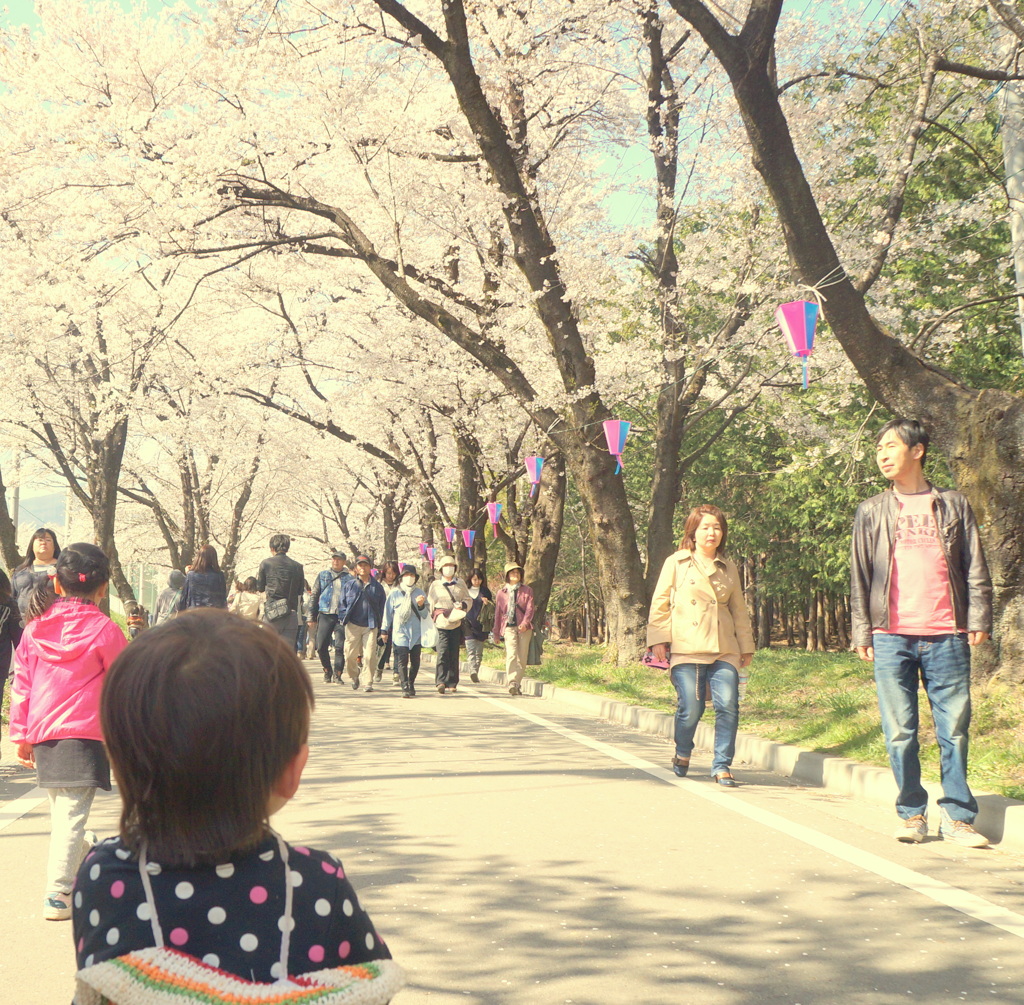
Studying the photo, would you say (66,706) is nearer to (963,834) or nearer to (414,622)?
(963,834)

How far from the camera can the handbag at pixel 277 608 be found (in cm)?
1510

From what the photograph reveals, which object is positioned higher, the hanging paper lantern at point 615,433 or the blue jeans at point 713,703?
the hanging paper lantern at point 615,433

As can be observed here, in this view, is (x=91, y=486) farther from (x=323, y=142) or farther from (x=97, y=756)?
(x=97, y=756)

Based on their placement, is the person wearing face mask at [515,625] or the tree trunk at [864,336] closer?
the tree trunk at [864,336]

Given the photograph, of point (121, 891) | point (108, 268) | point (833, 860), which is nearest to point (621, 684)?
point (833, 860)

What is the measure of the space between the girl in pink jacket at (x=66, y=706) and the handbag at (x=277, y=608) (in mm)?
10459

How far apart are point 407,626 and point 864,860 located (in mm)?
10379

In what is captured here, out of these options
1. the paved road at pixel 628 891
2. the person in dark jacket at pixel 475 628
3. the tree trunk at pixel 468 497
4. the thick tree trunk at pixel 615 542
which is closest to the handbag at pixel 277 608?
the person in dark jacket at pixel 475 628

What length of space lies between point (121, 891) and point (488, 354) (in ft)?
46.1

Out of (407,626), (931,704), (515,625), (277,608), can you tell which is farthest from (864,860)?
(277,608)

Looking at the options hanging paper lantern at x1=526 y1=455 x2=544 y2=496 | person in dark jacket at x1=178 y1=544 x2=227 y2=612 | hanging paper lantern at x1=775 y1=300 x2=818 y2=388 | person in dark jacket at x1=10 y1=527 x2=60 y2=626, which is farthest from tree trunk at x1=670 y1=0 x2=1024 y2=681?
hanging paper lantern at x1=526 y1=455 x2=544 y2=496

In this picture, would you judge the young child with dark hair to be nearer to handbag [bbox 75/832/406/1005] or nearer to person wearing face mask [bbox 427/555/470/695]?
handbag [bbox 75/832/406/1005]

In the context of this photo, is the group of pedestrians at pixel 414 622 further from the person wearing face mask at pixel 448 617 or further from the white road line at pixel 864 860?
the white road line at pixel 864 860

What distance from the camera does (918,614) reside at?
Result: 5922 millimetres
